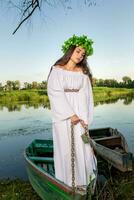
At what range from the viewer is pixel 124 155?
357 inches

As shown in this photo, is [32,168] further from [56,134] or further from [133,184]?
[133,184]

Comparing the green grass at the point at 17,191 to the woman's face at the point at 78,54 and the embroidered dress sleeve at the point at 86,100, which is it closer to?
the embroidered dress sleeve at the point at 86,100

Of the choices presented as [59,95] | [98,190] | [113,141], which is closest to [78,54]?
[59,95]

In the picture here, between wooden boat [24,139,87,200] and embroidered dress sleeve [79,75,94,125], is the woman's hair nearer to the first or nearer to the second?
embroidered dress sleeve [79,75,94,125]

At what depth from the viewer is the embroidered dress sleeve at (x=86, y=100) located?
566 cm

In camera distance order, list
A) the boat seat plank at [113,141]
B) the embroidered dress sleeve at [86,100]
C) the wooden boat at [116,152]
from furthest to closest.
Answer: the boat seat plank at [113,141] < the wooden boat at [116,152] < the embroidered dress sleeve at [86,100]

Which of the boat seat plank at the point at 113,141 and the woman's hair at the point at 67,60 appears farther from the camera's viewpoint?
the boat seat plank at the point at 113,141

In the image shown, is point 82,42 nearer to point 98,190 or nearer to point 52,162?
point 98,190

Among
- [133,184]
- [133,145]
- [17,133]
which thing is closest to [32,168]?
[133,184]

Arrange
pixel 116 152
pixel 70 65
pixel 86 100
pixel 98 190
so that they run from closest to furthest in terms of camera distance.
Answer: pixel 70 65
pixel 86 100
pixel 98 190
pixel 116 152

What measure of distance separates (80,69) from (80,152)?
123cm

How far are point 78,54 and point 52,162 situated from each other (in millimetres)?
2650

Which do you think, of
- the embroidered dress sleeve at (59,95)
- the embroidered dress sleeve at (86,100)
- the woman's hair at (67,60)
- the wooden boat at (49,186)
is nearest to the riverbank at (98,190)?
the wooden boat at (49,186)

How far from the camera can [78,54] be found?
5.49 meters
